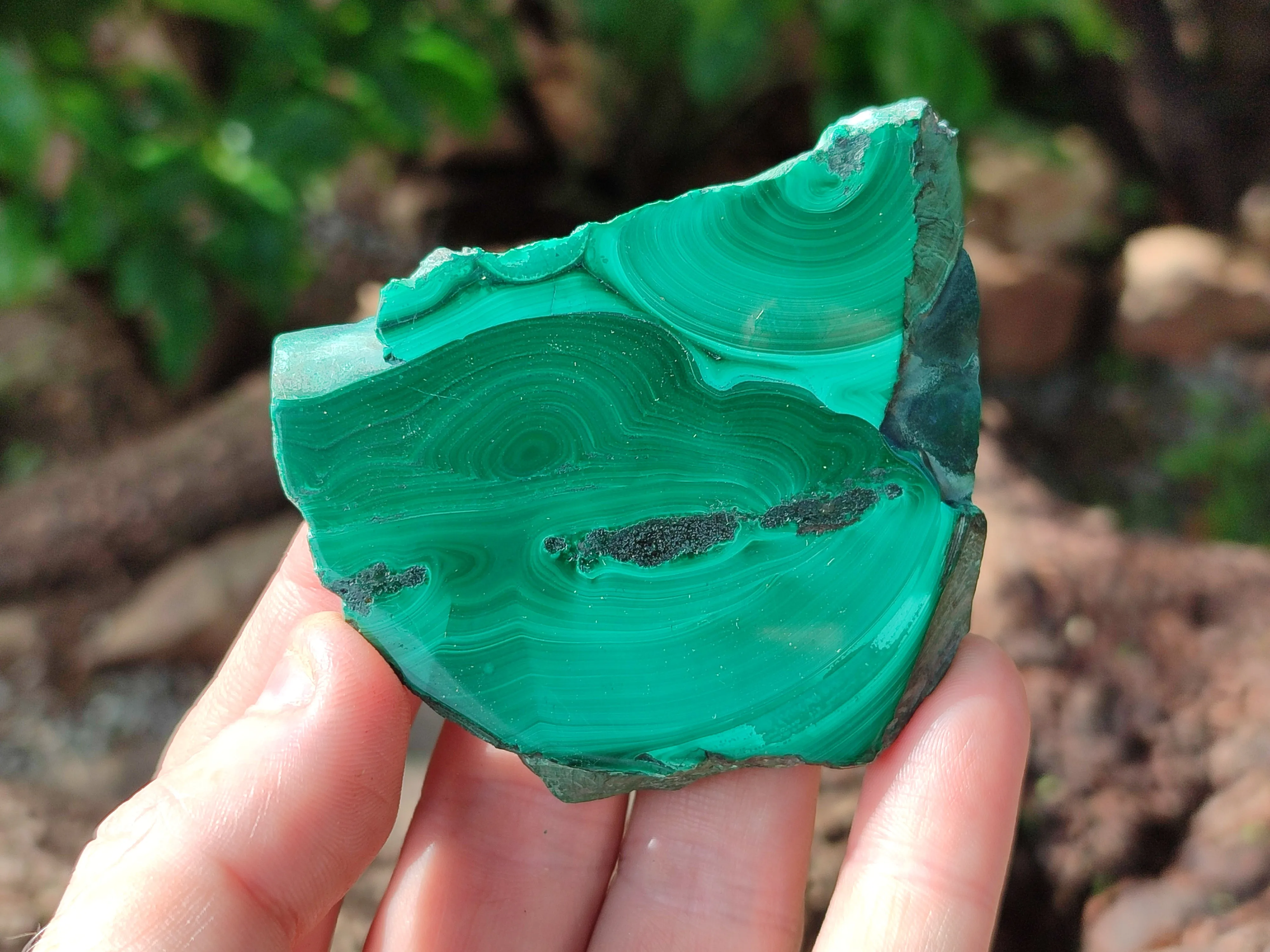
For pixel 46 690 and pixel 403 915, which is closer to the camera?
pixel 403 915

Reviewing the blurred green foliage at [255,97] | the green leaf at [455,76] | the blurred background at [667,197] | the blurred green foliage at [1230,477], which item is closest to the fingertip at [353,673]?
the blurred background at [667,197]

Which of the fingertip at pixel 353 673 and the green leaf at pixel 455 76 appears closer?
the fingertip at pixel 353 673

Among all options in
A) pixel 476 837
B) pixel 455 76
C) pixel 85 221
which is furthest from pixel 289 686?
pixel 455 76

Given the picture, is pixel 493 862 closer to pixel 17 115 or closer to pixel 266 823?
pixel 266 823

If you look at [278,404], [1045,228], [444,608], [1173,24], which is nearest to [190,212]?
[278,404]

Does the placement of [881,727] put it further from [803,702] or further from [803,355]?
[803,355]

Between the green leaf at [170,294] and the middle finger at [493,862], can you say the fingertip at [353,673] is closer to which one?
the middle finger at [493,862]

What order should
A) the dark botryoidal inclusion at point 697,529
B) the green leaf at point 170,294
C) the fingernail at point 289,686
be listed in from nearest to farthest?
1. the fingernail at point 289,686
2. the dark botryoidal inclusion at point 697,529
3. the green leaf at point 170,294
